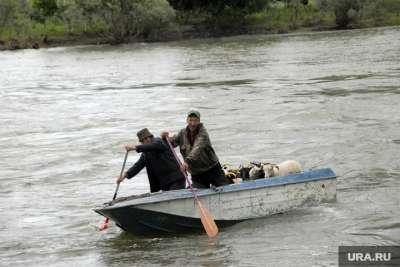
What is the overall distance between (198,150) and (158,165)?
69cm

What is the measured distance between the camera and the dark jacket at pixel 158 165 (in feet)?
37.8

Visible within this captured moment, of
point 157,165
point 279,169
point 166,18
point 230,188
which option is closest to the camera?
point 230,188

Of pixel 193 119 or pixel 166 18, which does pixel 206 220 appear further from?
pixel 166 18

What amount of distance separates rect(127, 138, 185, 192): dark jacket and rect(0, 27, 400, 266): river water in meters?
0.91

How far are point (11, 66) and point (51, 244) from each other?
139 ft

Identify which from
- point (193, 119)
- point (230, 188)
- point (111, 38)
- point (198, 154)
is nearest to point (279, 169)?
point (230, 188)

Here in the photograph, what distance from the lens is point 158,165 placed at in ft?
38.6

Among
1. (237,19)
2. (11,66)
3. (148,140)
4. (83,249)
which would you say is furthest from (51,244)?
(237,19)

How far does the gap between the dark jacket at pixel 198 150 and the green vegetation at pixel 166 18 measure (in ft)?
209

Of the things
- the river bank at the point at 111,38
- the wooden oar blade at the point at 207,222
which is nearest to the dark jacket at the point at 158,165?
the wooden oar blade at the point at 207,222

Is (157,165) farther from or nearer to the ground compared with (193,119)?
nearer to the ground

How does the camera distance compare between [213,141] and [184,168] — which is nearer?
[184,168]

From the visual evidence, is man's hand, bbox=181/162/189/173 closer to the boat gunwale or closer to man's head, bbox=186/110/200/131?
the boat gunwale

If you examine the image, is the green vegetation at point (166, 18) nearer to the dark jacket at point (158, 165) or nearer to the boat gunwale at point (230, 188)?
the boat gunwale at point (230, 188)
